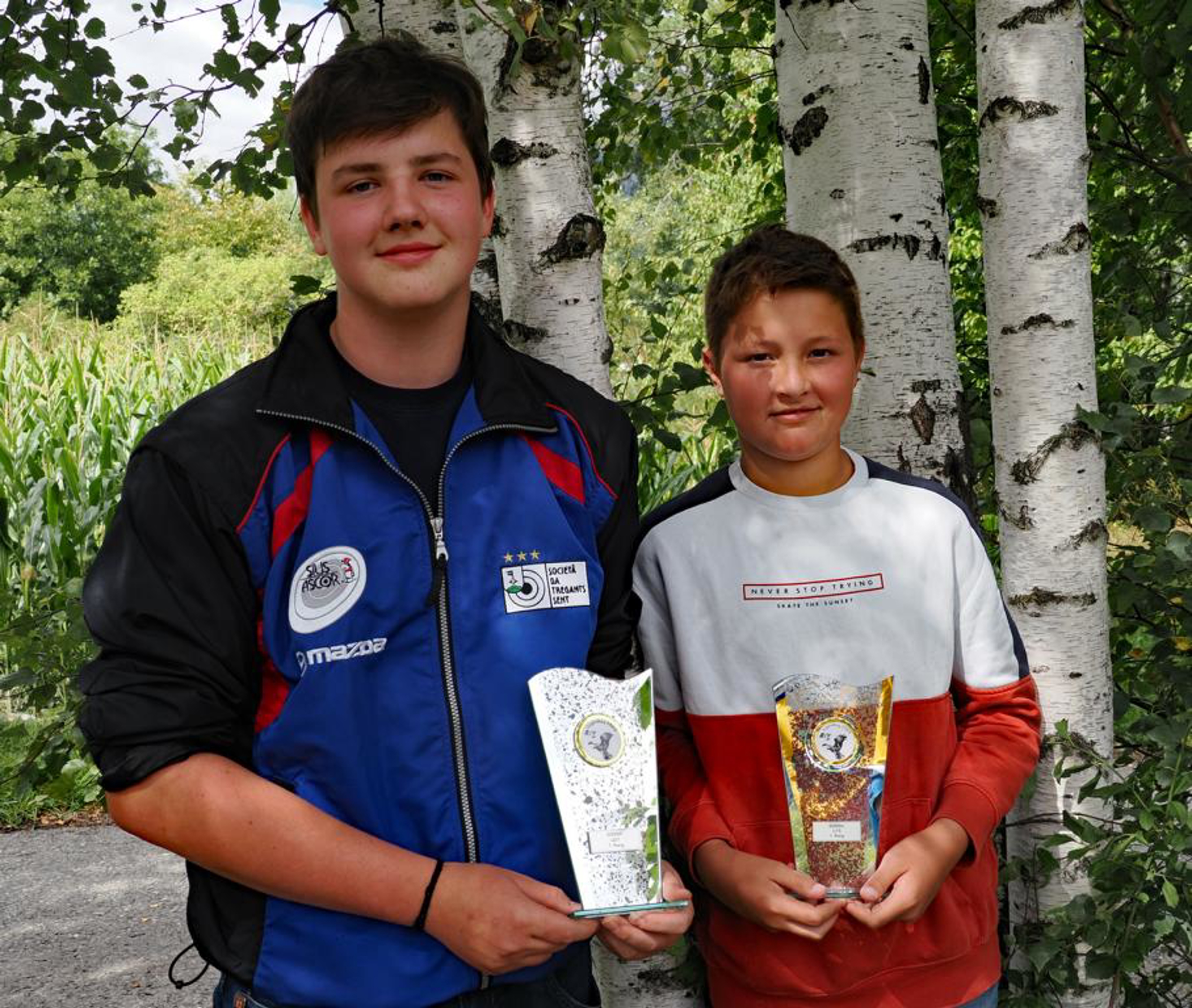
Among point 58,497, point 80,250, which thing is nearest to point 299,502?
point 58,497

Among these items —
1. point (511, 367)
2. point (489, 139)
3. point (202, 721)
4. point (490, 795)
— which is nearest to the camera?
point (202, 721)

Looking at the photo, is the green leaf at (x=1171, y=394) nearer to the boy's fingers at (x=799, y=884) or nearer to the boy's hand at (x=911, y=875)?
the boy's hand at (x=911, y=875)

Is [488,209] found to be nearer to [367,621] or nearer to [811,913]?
[367,621]

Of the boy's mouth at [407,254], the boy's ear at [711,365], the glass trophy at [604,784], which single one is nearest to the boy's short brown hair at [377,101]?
the boy's mouth at [407,254]

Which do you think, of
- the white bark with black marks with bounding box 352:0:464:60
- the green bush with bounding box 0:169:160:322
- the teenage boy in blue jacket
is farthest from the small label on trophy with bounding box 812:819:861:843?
the green bush with bounding box 0:169:160:322

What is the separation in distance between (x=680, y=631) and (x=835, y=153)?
1139 mm

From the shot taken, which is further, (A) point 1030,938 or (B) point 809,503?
(A) point 1030,938

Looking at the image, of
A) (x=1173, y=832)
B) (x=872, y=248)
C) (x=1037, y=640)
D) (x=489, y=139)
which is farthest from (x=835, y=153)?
(x=1173, y=832)

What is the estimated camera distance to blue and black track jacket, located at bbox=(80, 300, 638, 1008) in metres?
1.54

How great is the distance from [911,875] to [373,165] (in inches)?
49.5

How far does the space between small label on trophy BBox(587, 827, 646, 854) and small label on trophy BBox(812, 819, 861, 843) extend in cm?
29

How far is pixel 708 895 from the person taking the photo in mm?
2004

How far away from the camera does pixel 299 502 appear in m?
1.62

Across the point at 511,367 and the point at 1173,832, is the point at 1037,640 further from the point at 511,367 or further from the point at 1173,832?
the point at 511,367
